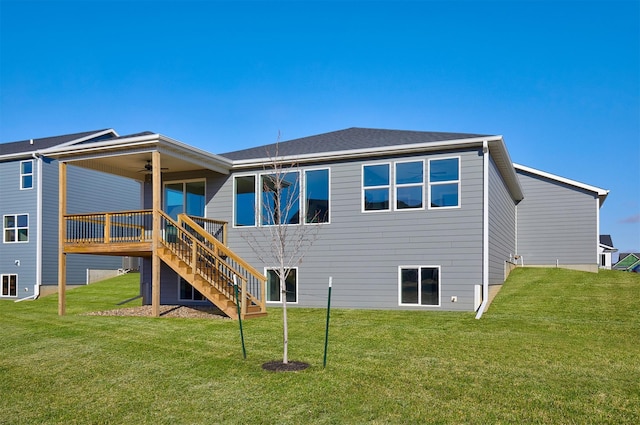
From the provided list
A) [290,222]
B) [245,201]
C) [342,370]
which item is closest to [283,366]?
[342,370]

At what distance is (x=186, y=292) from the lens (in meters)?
15.7

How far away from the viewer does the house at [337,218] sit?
40.7 ft

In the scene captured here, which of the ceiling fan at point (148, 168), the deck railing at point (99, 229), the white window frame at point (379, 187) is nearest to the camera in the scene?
the white window frame at point (379, 187)

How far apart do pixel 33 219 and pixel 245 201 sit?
12559 millimetres

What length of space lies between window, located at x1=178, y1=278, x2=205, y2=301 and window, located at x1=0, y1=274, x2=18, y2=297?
1119 centimetres

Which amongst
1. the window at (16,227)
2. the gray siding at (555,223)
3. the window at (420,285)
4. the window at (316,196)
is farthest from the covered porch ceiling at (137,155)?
the gray siding at (555,223)

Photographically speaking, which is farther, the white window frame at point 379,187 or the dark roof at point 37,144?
the dark roof at point 37,144

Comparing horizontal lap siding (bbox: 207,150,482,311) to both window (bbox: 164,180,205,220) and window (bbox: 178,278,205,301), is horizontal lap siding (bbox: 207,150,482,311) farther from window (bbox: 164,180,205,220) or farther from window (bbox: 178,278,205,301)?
window (bbox: 164,180,205,220)

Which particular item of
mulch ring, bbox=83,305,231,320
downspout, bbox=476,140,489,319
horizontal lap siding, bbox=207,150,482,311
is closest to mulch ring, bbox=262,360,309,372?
mulch ring, bbox=83,305,231,320

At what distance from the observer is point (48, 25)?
48.4 feet

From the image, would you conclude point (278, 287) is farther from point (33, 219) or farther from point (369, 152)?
point (33, 219)

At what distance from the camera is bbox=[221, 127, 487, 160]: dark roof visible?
13352mm

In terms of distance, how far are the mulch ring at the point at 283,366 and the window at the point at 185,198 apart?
9.24 m

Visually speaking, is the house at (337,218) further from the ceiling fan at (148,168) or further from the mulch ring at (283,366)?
the mulch ring at (283,366)
